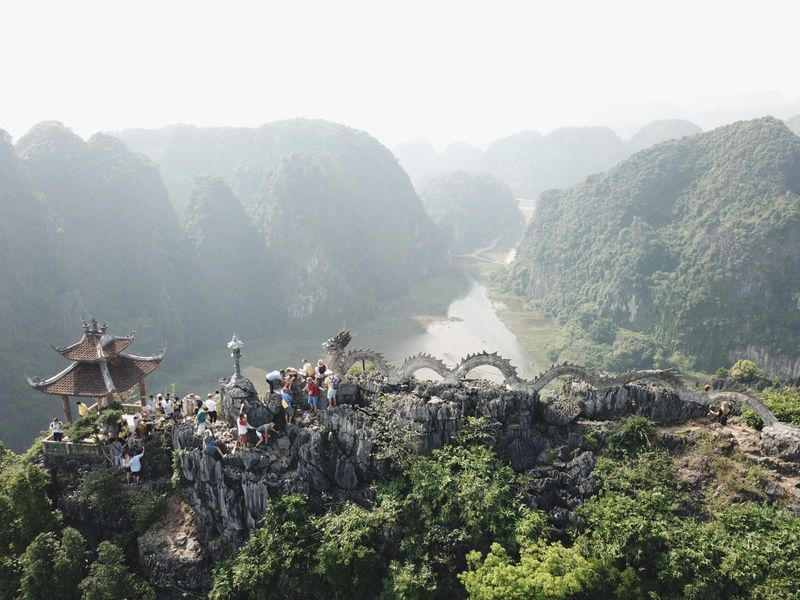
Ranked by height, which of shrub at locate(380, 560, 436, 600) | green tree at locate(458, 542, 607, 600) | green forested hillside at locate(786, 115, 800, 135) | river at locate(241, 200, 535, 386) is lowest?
river at locate(241, 200, 535, 386)

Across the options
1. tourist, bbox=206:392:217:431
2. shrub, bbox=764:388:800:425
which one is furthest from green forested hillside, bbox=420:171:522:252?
tourist, bbox=206:392:217:431

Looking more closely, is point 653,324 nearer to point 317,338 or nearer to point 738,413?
point 317,338

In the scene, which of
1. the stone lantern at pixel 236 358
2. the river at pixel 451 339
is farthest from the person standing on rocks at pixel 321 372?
the river at pixel 451 339

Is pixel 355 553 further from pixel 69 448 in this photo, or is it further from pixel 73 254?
pixel 73 254

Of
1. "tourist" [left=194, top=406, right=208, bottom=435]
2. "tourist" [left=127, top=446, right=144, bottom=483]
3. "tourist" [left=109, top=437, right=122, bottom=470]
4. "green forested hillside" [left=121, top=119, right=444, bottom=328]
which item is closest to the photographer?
"tourist" [left=194, top=406, right=208, bottom=435]

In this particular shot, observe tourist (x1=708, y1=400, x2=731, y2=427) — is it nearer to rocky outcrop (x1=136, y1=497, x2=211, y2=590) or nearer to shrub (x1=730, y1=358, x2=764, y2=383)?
rocky outcrop (x1=136, y1=497, x2=211, y2=590)
